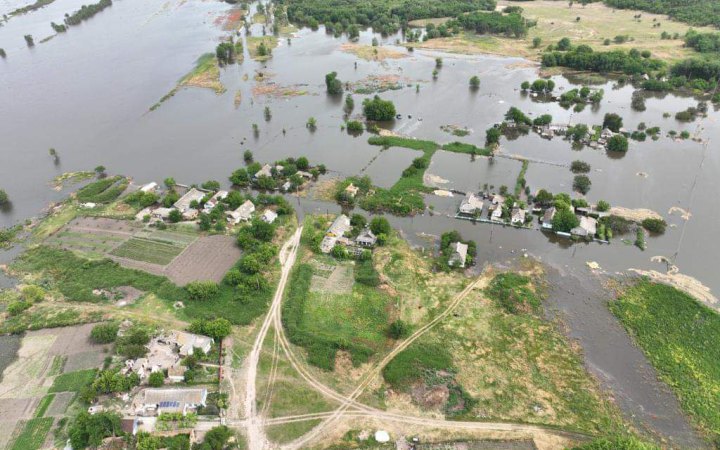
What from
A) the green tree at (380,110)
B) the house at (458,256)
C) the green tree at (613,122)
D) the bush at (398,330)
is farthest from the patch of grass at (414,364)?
the green tree at (613,122)

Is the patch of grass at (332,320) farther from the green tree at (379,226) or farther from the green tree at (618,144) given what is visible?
the green tree at (618,144)

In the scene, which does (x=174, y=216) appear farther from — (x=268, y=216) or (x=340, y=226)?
(x=340, y=226)

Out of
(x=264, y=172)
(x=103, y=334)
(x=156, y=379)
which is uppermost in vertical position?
(x=264, y=172)

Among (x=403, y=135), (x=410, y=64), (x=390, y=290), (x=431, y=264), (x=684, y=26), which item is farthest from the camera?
(x=684, y=26)

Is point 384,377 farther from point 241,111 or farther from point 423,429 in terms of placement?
point 241,111

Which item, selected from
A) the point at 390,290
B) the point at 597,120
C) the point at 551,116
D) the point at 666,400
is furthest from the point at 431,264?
the point at 597,120

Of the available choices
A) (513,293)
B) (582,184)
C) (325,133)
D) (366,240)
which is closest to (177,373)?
(366,240)
